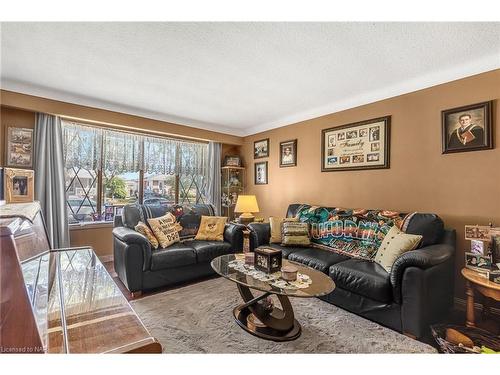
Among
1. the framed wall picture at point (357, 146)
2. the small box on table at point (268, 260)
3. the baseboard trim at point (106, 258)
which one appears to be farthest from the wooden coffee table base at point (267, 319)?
the baseboard trim at point (106, 258)

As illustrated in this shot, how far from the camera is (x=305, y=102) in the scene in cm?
351

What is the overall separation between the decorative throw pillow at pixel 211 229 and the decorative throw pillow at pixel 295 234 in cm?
87

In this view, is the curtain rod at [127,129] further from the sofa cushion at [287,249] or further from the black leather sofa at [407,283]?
the black leather sofa at [407,283]

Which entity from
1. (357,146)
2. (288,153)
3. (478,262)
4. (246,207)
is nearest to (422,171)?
(357,146)

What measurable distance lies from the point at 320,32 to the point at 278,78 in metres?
0.86

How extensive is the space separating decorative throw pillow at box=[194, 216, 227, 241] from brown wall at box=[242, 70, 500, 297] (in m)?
1.42

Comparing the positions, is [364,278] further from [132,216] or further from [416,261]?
[132,216]

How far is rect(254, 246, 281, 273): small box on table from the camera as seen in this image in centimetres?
204

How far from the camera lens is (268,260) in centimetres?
204

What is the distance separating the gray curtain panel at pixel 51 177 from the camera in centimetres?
320

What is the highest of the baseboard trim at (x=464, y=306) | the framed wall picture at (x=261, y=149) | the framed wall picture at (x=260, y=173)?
the framed wall picture at (x=261, y=149)

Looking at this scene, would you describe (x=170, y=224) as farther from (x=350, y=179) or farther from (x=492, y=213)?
(x=492, y=213)

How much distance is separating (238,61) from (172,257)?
216 centimetres
